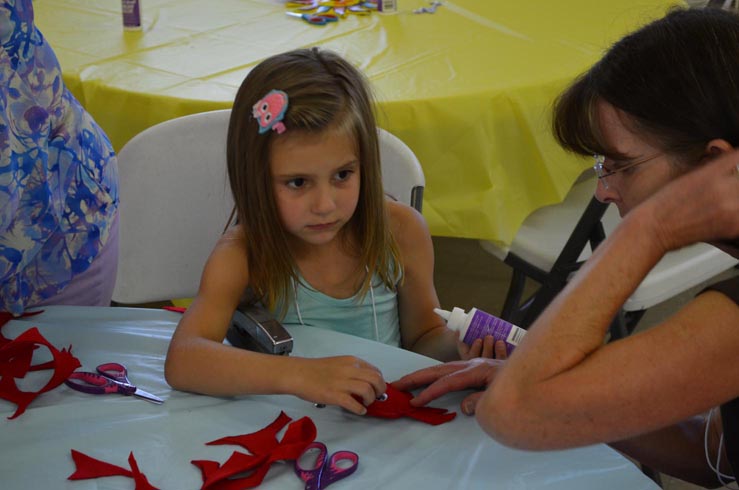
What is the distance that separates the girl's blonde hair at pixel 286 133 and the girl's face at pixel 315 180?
0.05 ft

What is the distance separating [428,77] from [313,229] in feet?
3.79

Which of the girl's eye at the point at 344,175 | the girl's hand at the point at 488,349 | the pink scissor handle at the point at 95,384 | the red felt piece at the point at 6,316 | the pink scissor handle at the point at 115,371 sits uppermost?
the girl's eye at the point at 344,175

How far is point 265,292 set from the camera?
1575mm

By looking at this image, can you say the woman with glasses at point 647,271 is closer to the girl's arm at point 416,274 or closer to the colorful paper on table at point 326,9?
the girl's arm at point 416,274

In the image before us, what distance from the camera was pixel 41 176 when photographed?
1496 mm

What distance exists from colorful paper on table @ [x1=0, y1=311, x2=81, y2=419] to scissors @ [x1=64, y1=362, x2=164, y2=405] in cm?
2

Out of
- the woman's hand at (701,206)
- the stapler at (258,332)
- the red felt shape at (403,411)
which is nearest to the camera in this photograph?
the woman's hand at (701,206)

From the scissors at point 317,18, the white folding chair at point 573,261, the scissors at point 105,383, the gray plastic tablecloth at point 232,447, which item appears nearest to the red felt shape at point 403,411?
the gray plastic tablecloth at point 232,447

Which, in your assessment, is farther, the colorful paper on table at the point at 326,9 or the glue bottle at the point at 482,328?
the colorful paper on table at the point at 326,9

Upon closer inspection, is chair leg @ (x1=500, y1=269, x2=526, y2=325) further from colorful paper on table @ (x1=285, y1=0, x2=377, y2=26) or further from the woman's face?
the woman's face

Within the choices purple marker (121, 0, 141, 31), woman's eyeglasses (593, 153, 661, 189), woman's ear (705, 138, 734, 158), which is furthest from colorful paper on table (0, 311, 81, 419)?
purple marker (121, 0, 141, 31)

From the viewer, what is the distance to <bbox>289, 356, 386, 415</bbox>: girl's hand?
45.7 inches

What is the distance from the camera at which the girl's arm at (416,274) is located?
5.63 feet

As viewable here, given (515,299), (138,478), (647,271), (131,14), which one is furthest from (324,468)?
(131,14)
